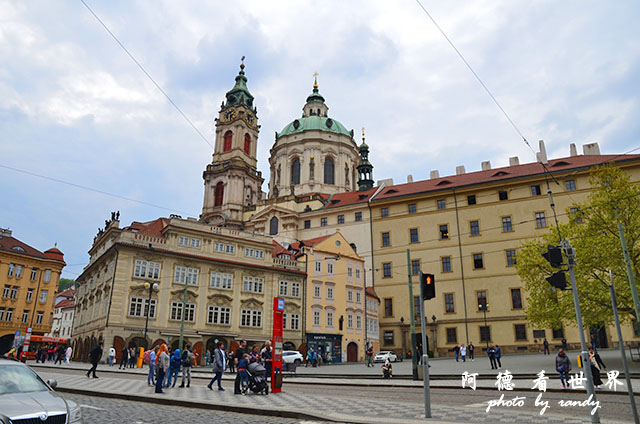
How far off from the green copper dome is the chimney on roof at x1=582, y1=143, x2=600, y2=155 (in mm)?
39734

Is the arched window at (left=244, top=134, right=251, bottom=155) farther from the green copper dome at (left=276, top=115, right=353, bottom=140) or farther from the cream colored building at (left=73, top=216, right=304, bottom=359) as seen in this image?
the cream colored building at (left=73, top=216, right=304, bottom=359)

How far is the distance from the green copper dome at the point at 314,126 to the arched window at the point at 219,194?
14.8 metres

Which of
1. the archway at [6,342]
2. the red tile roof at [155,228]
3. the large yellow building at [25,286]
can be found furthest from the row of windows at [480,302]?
the archway at [6,342]

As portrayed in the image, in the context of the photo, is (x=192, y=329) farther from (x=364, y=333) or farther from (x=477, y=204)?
(x=477, y=204)

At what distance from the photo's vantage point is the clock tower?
78438 millimetres

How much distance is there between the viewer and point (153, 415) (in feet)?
35.0

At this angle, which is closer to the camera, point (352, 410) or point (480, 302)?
point (352, 410)

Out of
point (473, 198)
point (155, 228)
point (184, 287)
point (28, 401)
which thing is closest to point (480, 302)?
point (473, 198)

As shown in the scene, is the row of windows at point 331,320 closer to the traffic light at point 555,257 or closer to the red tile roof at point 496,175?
the red tile roof at point 496,175

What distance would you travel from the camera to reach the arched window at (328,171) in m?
81.1

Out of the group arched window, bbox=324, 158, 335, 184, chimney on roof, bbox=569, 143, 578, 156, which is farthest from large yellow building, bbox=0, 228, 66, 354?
chimney on roof, bbox=569, 143, 578, 156

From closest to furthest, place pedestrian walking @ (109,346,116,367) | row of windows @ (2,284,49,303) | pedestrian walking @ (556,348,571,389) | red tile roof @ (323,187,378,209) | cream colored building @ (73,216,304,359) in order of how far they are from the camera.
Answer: pedestrian walking @ (556,348,571,389) → pedestrian walking @ (109,346,116,367) → cream colored building @ (73,216,304,359) → row of windows @ (2,284,49,303) → red tile roof @ (323,187,378,209)

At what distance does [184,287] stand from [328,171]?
150 ft

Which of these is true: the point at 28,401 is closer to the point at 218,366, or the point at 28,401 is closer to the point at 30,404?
the point at 30,404
